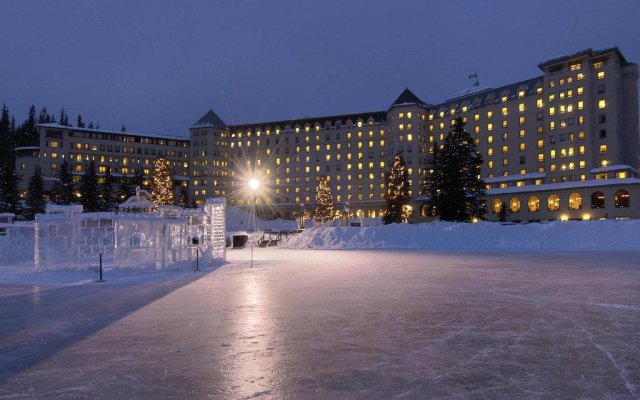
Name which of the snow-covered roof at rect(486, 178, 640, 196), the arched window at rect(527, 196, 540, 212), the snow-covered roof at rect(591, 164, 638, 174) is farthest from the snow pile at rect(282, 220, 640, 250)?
the snow-covered roof at rect(591, 164, 638, 174)

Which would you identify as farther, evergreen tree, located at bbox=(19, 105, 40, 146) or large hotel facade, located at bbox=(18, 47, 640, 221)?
evergreen tree, located at bbox=(19, 105, 40, 146)

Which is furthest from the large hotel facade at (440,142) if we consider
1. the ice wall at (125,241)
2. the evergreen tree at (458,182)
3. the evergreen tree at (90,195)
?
the ice wall at (125,241)

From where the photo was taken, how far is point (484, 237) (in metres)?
37.3

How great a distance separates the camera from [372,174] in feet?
393

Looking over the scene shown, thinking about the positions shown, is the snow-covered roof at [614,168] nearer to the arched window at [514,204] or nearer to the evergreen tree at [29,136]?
the arched window at [514,204]

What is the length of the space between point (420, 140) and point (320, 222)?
124 ft

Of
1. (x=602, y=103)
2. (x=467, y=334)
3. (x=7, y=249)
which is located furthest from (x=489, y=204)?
(x=467, y=334)

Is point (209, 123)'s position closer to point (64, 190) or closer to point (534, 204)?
point (64, 190)

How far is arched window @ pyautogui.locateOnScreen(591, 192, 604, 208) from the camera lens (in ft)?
229

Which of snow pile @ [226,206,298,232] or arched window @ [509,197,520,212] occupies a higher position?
arched window @ [509,197,520,212]

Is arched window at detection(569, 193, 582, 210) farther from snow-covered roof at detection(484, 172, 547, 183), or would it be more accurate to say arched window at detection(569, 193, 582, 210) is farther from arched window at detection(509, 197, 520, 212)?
snow-covered roof at detection(484, 172, 547, 183)

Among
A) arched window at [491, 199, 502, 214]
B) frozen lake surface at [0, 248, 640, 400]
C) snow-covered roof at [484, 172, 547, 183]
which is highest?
snow-covered roof at [484, 172, 547, 183]

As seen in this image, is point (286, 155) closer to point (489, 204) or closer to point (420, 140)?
point (420, 140)

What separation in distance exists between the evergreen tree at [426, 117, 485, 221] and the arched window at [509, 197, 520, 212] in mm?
28028
